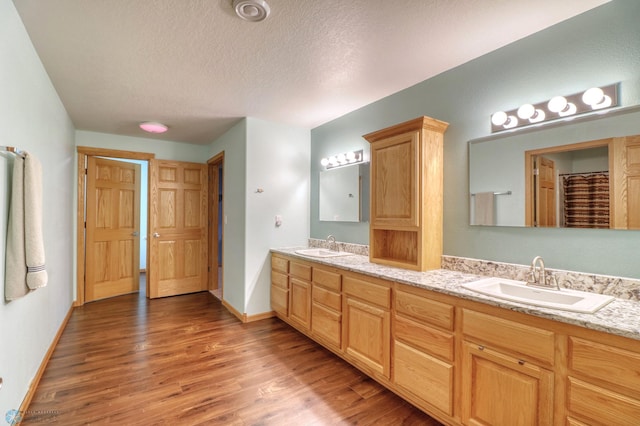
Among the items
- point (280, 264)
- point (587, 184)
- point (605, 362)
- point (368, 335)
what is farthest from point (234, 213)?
point (605, 362)

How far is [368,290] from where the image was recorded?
7.33ft

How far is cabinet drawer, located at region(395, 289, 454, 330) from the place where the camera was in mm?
1708

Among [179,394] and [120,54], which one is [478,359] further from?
[120,54]

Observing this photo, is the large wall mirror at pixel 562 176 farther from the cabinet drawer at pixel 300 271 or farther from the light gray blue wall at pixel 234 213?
the light gray blue wall at pixel 234 213

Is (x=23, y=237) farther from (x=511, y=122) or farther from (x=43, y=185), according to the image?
(x=511, y=122)

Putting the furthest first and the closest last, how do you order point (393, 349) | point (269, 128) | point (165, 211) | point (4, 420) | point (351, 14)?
point (165, 211) → point (269, 128) → point (393, 349) → point (351, 14) → point (4, 420)

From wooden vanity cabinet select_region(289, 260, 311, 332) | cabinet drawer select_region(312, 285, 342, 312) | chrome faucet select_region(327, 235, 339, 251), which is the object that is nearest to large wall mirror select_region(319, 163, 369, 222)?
chrome faucet select_region(327, 235, 339, 251)

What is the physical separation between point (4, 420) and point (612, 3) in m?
3.86


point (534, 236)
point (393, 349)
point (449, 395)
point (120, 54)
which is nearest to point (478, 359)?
point (449, 395)

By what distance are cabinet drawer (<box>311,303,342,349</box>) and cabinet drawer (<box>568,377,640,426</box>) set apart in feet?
5.14

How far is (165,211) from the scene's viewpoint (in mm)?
4496

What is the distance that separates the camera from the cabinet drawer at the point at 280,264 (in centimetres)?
329

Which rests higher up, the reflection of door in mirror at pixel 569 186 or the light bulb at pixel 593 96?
the light bulb at pixel 593 96

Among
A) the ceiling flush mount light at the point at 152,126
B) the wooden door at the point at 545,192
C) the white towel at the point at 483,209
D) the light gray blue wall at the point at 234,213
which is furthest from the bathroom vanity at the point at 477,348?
the ceiling flush mount light at the point at 152,126
